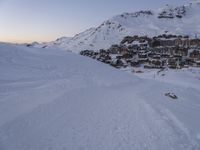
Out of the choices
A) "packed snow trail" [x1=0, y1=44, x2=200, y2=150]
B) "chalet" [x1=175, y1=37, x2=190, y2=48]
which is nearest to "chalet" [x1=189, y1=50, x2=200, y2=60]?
"chalet" [x1=175, y1=37, x2=190, y2=48]

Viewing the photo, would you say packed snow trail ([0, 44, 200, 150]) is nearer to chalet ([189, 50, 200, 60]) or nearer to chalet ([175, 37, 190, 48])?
chalet ([189, 50, 200, 60])

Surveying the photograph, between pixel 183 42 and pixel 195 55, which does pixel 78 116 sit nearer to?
pixel 195 55

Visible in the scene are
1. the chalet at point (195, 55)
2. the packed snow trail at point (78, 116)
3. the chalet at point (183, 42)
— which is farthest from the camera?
the chalet at point (183, 42)

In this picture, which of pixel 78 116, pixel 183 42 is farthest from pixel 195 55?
pixel 78 116

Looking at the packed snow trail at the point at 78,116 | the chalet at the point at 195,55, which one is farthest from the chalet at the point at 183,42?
the packed snow trail at the point at 78,116

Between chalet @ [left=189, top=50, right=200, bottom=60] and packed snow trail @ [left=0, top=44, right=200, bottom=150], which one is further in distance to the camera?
chalet @ [left=189, top=50, right=200, bottom=60]

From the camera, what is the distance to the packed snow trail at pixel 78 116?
40.0 ft

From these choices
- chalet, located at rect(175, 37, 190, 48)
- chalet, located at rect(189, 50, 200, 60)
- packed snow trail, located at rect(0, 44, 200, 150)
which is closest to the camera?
packed snow trail, located at rect(0, 44, 200, 150)

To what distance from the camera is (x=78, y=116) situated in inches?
593

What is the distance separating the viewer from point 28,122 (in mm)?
13117

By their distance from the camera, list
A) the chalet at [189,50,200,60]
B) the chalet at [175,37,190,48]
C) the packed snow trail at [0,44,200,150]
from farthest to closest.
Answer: the chalet at [175,37,190,48] < the chalet at [189,50,200,60] < the packed snow trail at [0,44,200,150]

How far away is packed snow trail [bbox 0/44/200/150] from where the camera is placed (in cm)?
1219

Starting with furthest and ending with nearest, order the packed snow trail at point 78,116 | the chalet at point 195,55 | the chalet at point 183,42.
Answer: the chalet at point 183,42, the chalet at point 195,55, the packed snow trail at point 78,116

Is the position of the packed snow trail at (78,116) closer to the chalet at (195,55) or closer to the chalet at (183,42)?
the chalet at (195,55)
